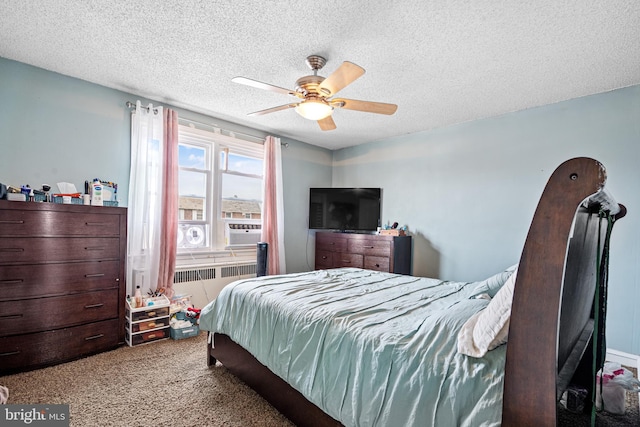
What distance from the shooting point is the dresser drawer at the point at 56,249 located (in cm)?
218

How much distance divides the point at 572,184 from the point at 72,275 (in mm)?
3220

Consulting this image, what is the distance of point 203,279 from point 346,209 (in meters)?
2.31

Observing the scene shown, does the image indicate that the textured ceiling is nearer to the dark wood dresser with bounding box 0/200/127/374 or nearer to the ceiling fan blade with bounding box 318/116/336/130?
the ceiling fan blade with bounding box 318/116/336/130

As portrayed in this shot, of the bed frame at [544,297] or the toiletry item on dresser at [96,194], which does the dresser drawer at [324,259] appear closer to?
the toiletry item on dresser at [96,194]

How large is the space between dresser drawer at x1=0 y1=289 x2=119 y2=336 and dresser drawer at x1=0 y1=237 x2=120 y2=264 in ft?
1.02

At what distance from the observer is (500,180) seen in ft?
11.4

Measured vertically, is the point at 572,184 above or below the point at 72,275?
above

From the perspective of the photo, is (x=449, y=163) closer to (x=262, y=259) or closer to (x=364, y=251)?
(x=364, y=251)

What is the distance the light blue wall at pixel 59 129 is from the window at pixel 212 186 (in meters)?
0.51

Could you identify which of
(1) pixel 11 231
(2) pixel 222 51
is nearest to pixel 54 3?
(2) pixel 222 51

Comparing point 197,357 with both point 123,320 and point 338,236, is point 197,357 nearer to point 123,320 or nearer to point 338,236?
point 123,320

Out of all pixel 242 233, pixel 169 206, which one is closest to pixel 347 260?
pixel 242 233

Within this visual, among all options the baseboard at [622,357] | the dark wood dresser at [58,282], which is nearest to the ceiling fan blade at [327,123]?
the dark wood dresser at [58,282]

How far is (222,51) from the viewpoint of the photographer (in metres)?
2.30
